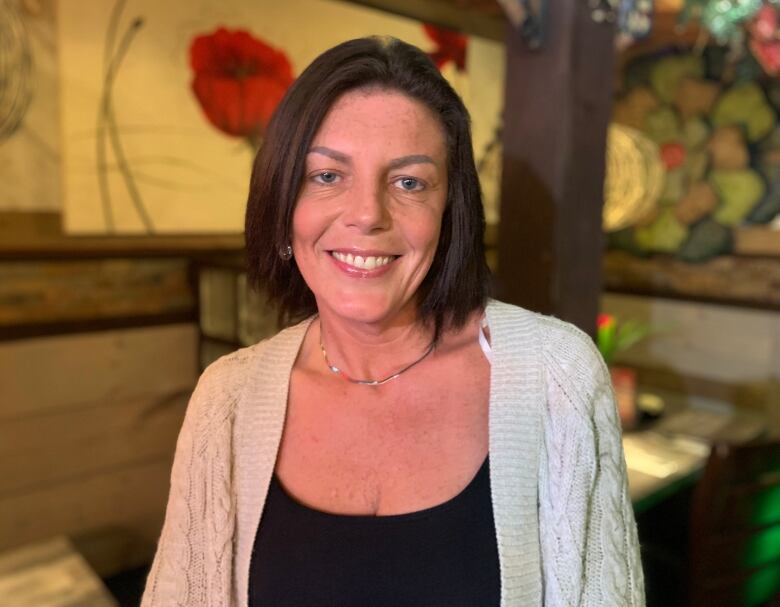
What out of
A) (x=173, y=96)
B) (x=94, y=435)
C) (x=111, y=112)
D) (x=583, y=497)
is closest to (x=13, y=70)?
(x=111, y=112)

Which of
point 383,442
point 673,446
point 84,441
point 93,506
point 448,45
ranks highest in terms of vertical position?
point 448,45

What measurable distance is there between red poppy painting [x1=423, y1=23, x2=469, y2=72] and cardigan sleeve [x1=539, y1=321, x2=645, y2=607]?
2.68 meters

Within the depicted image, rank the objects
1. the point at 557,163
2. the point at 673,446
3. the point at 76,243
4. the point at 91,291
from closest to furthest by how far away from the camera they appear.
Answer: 1. the point at 557,163
2. the point at 673,446
3. the point at 76,243
4. the point at 91,291

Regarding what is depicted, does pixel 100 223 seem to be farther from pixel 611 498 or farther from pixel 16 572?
pixel 611 498

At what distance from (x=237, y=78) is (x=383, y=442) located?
222 centimetres

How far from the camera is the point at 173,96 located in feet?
8.94

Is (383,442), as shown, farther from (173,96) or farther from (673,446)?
(173,96)

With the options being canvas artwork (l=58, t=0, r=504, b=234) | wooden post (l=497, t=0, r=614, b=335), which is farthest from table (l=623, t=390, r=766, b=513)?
canvas artwork (l=58, t=0, r=504, b=234)

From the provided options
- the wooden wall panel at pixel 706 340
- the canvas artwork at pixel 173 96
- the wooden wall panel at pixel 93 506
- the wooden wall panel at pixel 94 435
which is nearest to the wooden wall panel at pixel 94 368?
the wooden wall panel at pixel 94 435

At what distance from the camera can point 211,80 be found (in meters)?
2.83

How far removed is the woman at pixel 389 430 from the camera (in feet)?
3.08

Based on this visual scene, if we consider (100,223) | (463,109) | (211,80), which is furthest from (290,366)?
(211,80)

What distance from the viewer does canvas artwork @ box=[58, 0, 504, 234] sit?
2.51 m

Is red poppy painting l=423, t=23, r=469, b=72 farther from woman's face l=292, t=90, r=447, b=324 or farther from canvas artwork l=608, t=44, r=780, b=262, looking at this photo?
woman's face l=292, t=90, r=447, b=324
